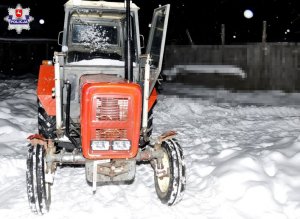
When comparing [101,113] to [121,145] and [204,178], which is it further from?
[204,178]

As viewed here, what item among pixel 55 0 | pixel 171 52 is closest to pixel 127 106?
pixel 171 52

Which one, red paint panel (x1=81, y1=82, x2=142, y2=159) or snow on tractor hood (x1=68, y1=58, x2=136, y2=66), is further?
snow on tractor hood (x1=68, y1=58, x2=136, y2=66)

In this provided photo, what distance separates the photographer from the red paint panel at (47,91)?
5801 millimetres

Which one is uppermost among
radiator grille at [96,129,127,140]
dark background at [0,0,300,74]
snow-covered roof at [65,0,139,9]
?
dark background at [0,0,300,74]

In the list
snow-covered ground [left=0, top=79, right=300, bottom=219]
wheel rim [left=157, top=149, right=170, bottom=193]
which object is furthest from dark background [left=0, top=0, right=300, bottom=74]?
wheel rim [left=157, top=149, right=170, bottom=193]

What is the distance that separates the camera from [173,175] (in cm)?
471

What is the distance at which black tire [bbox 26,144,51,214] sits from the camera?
176 inches

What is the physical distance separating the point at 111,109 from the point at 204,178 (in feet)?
6.65

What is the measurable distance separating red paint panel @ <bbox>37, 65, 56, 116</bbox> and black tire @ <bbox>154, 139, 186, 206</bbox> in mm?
1761

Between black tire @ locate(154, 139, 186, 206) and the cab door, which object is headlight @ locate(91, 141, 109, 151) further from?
the cab door

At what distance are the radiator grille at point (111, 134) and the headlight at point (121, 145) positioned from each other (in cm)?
6

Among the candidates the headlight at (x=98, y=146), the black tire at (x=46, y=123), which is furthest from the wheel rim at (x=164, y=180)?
the black tire at (x=46, y=123)

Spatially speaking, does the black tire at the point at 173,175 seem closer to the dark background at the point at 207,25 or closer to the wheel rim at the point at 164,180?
the wheel rim at the point at 164,180

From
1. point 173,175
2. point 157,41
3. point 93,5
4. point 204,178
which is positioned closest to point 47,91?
point 93,5
